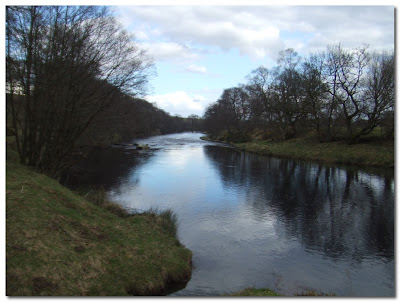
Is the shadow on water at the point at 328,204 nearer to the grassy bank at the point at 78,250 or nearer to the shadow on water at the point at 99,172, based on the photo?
the grassy bank at the point at 78,250

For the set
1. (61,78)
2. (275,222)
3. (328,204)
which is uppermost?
(61,78)

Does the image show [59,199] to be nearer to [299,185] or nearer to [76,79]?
[76,79]

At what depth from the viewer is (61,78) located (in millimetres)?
15922

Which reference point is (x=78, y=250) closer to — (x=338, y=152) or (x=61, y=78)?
(x=61, y=78)

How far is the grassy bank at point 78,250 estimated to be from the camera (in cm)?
671

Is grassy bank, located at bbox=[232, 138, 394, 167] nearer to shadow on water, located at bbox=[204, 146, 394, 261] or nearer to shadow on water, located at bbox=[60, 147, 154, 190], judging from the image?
shadow on water, located at bbox=[204, 146, 394, 261]

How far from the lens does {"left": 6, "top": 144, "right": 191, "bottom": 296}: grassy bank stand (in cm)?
671

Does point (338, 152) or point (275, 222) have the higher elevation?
point (338, 152)

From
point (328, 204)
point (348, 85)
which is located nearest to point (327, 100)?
point (348, 85)

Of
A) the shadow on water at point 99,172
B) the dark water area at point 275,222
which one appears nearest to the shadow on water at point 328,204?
the dark water area at point 275,222

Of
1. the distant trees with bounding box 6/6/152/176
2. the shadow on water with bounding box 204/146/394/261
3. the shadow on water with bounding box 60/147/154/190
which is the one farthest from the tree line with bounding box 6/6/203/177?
the shadow on water with bounding box 204/146/394/261

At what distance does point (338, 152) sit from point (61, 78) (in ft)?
93.8

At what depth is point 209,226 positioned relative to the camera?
13648mm

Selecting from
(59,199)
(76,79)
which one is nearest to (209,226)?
(59,199)
